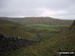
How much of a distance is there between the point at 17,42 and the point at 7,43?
433 cm

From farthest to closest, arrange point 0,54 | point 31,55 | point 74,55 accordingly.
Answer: point 0,54
point 31,55
point 74,55

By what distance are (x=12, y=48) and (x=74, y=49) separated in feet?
55.3

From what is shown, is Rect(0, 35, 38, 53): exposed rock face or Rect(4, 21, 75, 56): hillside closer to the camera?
Rect(4, 21, 75, 56): hillside

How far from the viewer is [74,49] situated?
20984mm

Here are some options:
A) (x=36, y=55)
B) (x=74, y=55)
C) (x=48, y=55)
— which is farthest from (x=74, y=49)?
(x=36, y=55)

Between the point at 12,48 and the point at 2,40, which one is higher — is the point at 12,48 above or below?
below

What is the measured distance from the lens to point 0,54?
80.4ft

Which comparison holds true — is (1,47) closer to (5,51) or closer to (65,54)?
(5,51)

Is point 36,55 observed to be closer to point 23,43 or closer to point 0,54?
point 0,54

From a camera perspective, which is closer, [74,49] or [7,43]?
[74,49]

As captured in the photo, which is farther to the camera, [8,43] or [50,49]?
[8,43]

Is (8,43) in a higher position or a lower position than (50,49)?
higher

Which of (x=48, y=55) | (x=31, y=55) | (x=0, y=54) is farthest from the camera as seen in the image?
(x=0, y=54)

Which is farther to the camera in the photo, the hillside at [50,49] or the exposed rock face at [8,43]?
the exposed rock face at [8,43]
